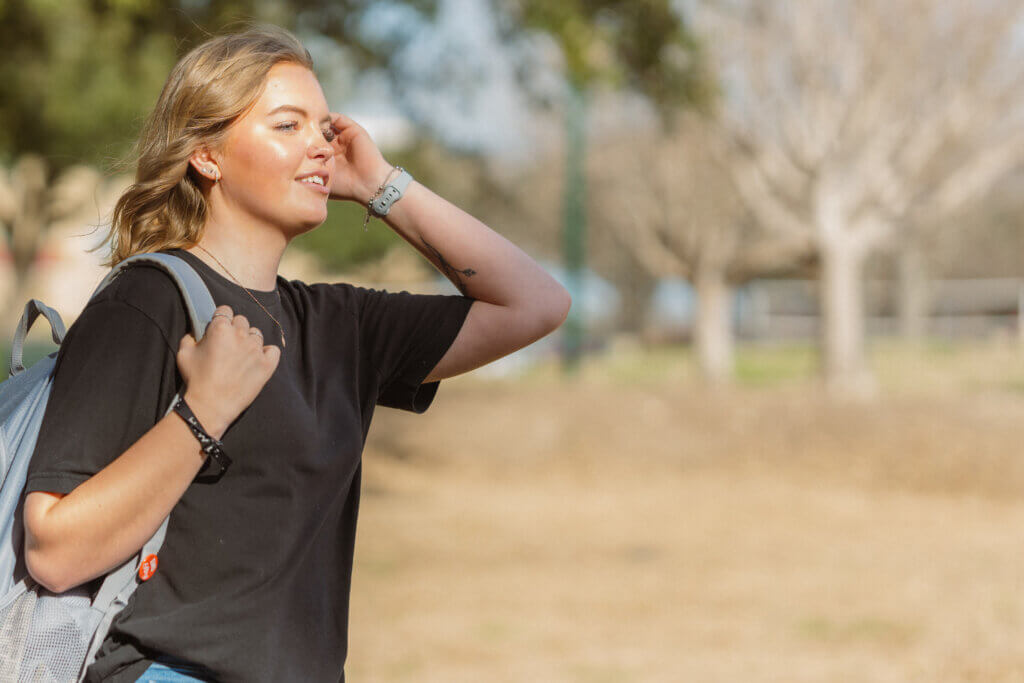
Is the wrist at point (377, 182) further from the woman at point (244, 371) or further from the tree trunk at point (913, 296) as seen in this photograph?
the tree trunk at point (913, 296)

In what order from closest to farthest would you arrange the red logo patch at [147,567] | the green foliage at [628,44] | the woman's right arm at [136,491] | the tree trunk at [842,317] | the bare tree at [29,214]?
the woman's right arm at [136,491], the red logo patch at [147,567], the green foliage at [628,44], the tree trunk at [842,317], the bare tree at [29,214]

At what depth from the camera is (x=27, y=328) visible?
1857mm

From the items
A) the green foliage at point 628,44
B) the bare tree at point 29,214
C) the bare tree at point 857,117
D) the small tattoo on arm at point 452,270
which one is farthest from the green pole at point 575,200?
the bare tree at point 29,214

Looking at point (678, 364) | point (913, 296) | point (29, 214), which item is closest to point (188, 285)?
point (678, 364)

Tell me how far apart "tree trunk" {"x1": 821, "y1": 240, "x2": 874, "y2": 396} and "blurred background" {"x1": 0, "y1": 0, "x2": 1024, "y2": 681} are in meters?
0.04

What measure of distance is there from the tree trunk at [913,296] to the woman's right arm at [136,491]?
21187 millimetres

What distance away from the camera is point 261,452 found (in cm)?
178

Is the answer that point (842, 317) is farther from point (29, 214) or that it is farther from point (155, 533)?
point (29, 214)

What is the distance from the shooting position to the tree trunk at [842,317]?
45.6 feet

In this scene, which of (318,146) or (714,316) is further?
(714,316)

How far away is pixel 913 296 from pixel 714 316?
24.3 feet

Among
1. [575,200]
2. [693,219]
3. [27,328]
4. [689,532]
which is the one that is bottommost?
[27,328]

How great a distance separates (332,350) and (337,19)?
8022 millimetres

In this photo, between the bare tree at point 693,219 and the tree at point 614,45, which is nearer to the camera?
the tree at point 614,45
